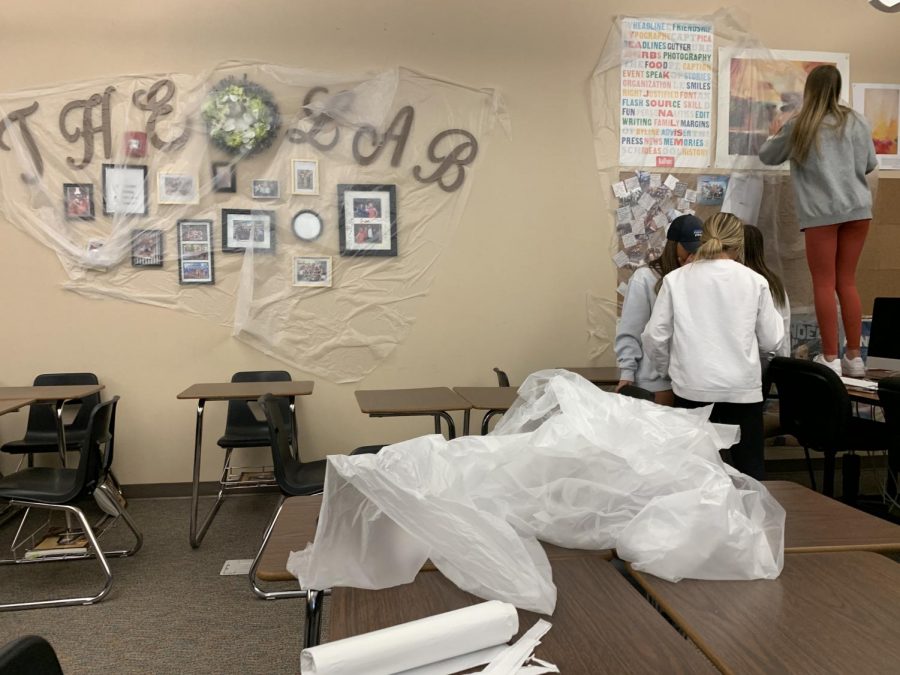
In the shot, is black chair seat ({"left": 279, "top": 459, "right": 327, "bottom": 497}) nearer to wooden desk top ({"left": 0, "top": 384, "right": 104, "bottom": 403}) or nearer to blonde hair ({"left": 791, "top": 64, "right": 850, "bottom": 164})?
wooden desk top ({"left": 0, "top": 384, "right": 104, "bottom": 403})

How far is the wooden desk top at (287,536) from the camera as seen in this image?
1.01m

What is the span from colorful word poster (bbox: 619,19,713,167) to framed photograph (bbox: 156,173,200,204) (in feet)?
8.19

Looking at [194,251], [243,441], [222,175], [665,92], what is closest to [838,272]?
[665,92]

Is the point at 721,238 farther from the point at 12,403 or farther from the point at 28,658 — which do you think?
the point at 12,403

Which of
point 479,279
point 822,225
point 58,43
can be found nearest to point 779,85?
point 822,225

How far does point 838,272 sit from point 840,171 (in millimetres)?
489

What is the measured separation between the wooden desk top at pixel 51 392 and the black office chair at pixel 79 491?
319 millimetres

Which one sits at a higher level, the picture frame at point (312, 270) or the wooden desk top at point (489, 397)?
the picture frame at point (312, 270)

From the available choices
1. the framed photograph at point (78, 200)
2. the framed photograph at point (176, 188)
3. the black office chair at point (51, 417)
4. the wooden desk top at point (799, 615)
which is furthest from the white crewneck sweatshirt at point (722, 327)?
the framed photograph at point (78, 200)

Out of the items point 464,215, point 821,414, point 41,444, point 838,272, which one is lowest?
point 41,444

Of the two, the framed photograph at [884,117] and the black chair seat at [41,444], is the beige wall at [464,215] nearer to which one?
the framed photograph at [884,117]

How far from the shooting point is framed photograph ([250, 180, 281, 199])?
11.3 ft

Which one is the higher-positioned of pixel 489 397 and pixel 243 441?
pixel 489 397

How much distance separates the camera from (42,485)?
234cm
